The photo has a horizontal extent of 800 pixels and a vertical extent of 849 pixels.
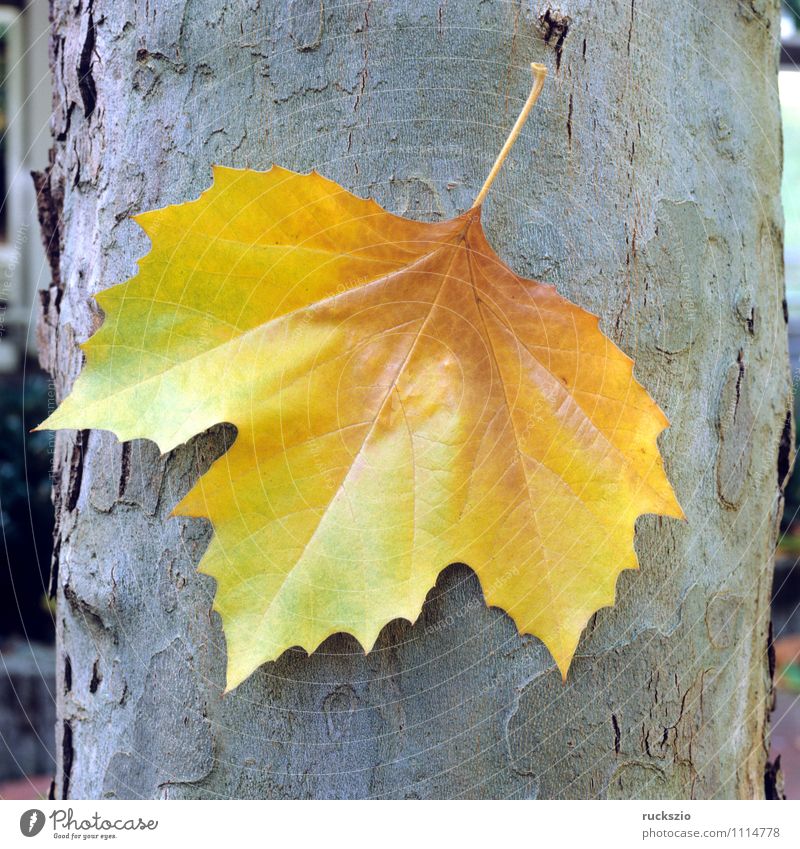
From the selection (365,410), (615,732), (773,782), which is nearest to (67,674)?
(365,410)

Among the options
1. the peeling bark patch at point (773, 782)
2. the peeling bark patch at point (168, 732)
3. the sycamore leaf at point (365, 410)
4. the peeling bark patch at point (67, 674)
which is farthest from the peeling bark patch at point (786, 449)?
the peeling bark patch at point (67, 674)

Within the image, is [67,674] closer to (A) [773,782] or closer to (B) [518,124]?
(B) [518,124]

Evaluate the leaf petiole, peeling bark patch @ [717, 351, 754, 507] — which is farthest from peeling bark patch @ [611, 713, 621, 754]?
the leaf petiole

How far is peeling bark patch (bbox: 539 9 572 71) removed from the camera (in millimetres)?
636

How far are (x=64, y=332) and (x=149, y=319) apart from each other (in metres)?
0.17

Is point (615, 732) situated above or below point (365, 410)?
below

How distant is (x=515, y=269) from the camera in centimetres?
64

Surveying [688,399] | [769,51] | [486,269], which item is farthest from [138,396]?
[769,51]

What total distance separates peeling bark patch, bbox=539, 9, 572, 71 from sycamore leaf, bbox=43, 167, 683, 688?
18 centimetres
